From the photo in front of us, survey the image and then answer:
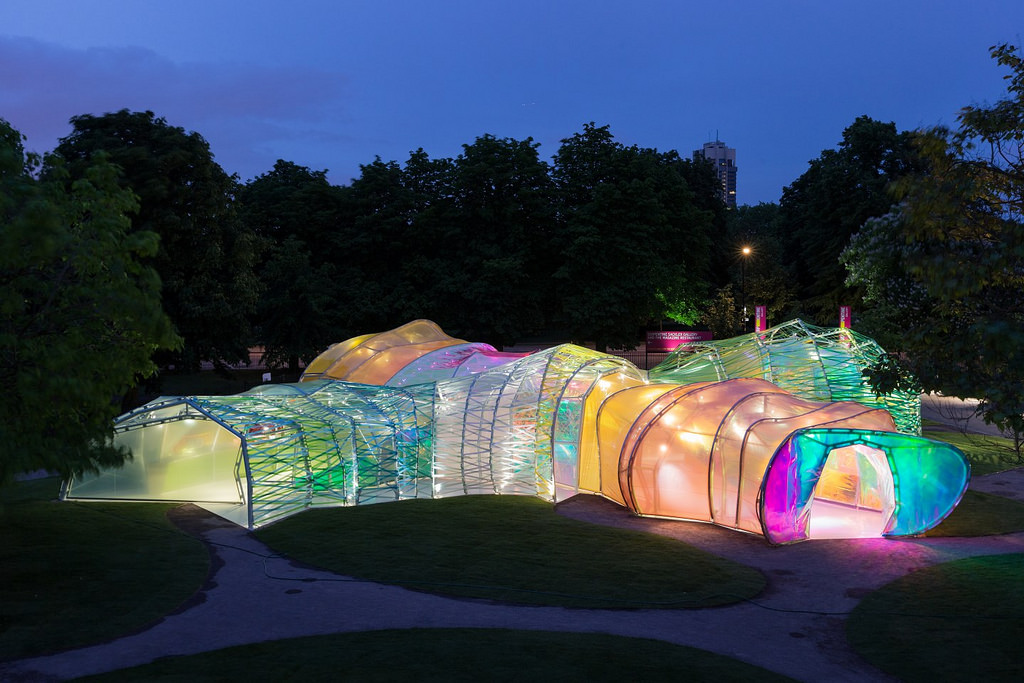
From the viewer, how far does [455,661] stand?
1130 cm

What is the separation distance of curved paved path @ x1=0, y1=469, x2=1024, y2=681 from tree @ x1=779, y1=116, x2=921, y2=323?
42.1 m

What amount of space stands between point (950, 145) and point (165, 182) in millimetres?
30192

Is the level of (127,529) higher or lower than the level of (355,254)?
lower

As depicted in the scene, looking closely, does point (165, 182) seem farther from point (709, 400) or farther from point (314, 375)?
point (709, 400)

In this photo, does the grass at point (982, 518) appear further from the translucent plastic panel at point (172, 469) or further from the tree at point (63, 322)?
the translucent plastic panel at point (172, 469)

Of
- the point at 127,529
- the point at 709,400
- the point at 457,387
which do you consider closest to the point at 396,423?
the point at 457,387

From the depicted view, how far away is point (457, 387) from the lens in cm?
2588

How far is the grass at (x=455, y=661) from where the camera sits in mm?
10750

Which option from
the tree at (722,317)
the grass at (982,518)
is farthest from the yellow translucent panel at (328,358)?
the tree at (722,317)

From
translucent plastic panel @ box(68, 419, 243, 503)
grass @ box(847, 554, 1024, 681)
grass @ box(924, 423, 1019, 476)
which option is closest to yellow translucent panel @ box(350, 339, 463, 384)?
translucent plastic panel @ box(68, 419, 243, 503)

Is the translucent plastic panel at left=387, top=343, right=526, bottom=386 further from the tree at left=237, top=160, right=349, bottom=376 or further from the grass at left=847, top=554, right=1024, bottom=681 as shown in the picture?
the grass at left=847, top=554, right=1024, bottom=681

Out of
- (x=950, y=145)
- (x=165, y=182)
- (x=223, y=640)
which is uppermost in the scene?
(x=165, y=182)

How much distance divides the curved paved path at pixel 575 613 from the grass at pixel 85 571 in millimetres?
516

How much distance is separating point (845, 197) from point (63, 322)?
187 ft
